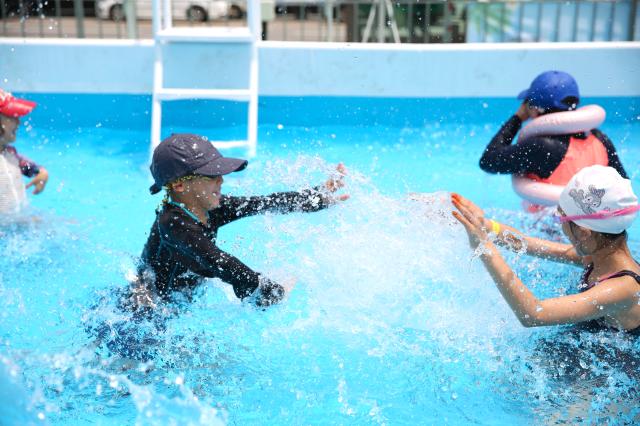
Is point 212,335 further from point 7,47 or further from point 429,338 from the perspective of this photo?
point 7,47

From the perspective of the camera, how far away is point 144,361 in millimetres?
3730

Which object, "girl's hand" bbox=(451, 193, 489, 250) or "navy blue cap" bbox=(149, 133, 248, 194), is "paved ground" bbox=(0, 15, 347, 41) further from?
"girl's hand" bbox=(451, 193, 489, 250)

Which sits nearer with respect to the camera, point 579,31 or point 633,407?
point 633,407

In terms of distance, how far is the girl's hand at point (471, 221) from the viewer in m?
3.12

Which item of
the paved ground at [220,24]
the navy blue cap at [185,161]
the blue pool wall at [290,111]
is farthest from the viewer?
the paved ground at [220,24]

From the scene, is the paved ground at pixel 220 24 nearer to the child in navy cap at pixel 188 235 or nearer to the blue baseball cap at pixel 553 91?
the blue baseball cap at pixel 553 91

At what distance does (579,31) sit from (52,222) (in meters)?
6.41

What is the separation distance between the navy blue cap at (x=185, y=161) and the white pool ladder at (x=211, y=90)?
3617mm

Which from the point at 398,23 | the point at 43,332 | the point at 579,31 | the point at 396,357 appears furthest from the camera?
the point at 398,23

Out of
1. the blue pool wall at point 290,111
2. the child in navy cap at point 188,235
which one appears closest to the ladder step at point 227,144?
the blue pool wall at point 290,111

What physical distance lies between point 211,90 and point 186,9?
459 cm

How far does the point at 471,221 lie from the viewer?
314 cm

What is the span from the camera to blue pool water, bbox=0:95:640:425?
11.8ft

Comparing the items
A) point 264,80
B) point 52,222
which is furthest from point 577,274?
point 264,80
